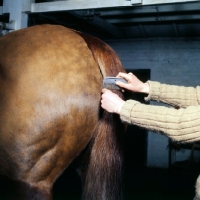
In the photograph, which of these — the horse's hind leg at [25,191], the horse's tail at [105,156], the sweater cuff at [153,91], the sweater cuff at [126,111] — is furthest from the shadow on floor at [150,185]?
the sweater cuff at [126,111]

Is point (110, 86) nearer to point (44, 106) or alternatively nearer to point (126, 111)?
point (126, 111)

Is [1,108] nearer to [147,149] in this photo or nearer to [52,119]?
[52,119]

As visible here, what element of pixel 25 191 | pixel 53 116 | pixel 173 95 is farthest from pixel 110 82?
pixel 25 191

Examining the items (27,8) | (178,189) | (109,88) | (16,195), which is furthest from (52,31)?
(178,189)

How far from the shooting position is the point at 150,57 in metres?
7.02

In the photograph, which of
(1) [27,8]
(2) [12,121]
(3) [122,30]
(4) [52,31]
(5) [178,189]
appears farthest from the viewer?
(3) [122,30]

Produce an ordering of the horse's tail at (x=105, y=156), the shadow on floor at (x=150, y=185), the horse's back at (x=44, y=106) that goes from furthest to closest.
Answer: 1. the shadow on floor at (x=150, y=185)
2. the horse's tail at (x=105, y=156)
3. the horse's back at (x=44, y=106)

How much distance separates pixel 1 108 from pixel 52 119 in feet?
0.81

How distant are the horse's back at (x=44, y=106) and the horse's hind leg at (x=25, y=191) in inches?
1.0

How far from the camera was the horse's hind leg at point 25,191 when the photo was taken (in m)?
1.57

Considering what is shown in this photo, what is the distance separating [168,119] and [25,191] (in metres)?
0.77

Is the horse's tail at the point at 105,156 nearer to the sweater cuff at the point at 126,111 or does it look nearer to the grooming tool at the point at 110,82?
the grooming tool at the point at 110,82

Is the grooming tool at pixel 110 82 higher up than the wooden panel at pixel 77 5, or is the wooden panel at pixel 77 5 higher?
the wooden panel at pixel 77 5

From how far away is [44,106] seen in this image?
157 centimetres
